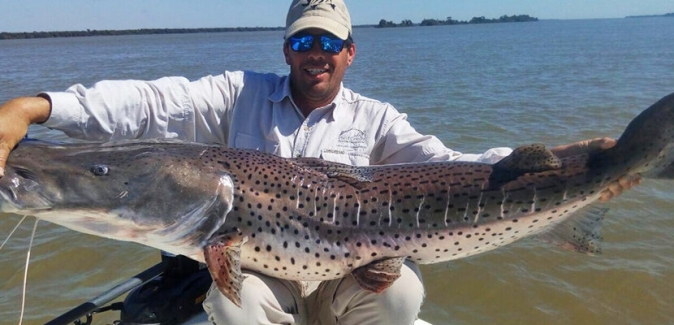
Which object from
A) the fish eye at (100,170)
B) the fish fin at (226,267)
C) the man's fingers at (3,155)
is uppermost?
the man's fingers at (3,155)

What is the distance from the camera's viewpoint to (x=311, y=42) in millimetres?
4352

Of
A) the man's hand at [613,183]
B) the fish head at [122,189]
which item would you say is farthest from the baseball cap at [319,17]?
the man's hand at [613,183]

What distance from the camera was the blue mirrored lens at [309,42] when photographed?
14.3ft

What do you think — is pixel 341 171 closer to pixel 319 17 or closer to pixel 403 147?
pixel 403 147

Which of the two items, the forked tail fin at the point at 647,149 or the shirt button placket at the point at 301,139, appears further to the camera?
the shirt button placket at the point at 301,139

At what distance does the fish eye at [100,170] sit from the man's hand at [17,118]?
404mm

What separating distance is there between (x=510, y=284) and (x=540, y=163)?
3.31 m

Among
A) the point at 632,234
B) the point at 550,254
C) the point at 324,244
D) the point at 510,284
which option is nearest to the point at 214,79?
the point at 324,244

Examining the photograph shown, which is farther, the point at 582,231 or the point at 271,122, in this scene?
the point at 271,122

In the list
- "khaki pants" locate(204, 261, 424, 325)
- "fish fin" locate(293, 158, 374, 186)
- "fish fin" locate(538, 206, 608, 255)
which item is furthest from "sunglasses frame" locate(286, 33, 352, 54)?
"fish fin" locate(538, 206, 608, 255)

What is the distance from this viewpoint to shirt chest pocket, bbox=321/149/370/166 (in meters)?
4.29

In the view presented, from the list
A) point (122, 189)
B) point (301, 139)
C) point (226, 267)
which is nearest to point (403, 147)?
point (301, 139)

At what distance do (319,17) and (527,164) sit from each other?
1882 millimetres

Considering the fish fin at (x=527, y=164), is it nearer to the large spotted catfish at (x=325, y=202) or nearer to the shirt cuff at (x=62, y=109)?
the large spotted catfish at (x=325, y=202)
